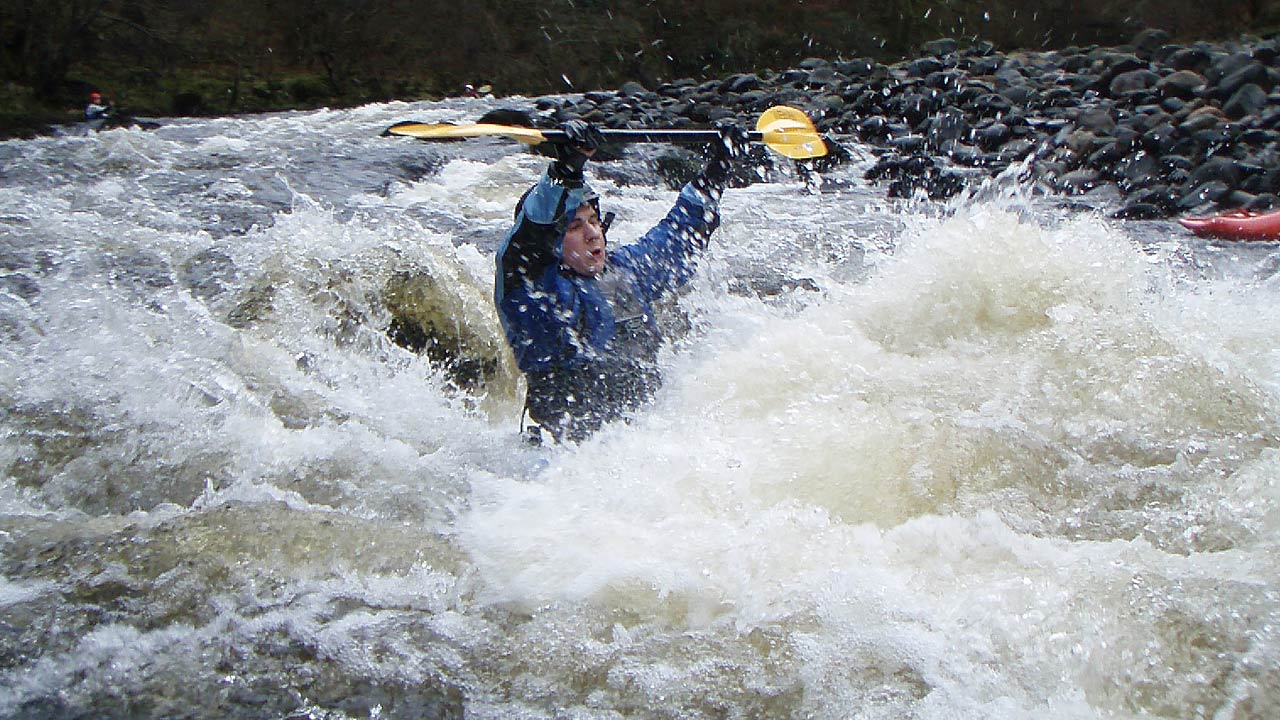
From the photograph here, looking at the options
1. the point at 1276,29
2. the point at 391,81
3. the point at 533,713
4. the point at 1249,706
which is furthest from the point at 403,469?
the point at 1276,29

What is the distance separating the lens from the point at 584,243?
A: 3.09 m

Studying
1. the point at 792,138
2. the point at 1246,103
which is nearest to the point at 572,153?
the point at 792,138

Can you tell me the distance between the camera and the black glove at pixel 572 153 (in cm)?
296

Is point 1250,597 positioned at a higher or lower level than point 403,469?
higher

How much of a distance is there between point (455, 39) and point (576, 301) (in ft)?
42.4

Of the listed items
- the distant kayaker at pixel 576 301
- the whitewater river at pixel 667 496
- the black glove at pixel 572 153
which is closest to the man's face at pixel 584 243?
the distant kayaker at pixel 576 301

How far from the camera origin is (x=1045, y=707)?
1.88 m

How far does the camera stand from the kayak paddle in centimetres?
317

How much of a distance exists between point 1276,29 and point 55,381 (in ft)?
51.8

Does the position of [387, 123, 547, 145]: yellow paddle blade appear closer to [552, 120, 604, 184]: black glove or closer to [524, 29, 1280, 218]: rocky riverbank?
[552, 120, 604, 184]: black glove

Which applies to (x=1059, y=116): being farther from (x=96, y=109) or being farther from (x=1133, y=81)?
(x=96, y=109)

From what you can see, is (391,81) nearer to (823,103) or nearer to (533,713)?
(823,103)

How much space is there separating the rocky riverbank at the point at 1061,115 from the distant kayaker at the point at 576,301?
14.2ft

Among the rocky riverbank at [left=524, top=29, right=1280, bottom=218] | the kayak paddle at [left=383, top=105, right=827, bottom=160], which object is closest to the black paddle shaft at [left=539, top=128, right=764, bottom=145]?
the kayak paddle at [left=383, top=105, right=827, bottom=160]
